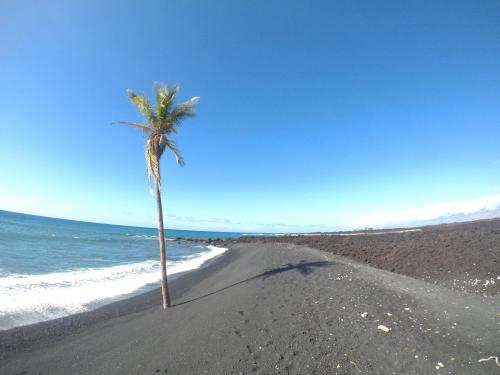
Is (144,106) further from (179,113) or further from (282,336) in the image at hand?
(282,336)

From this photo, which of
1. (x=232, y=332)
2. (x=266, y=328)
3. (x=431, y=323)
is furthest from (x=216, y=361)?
(x=431, y=323)

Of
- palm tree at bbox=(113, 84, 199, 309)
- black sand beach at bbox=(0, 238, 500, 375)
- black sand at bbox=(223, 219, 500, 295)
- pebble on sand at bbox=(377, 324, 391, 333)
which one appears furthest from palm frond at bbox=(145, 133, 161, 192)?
black sand at bbox=(223, 219, 500, 295)

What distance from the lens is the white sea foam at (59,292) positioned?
8773 millimetres

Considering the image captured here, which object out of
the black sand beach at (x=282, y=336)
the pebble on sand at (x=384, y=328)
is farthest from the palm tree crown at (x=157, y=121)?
the pebble on sand at (x=384, y=328)

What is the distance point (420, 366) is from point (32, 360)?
9336 millimetres

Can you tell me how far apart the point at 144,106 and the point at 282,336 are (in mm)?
9531

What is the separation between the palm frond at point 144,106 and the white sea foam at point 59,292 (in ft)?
29.4

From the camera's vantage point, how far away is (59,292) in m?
11.6

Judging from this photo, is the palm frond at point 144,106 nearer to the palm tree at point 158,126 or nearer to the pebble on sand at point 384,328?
the palm tree at point 158,126

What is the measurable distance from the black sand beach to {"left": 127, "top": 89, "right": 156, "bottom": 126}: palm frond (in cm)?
779

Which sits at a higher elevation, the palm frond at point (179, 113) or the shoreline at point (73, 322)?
the palm frond at point (179, 113)

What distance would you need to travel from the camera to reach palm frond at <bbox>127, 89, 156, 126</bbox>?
8844 millimetres

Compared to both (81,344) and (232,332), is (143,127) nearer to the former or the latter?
(81,344)

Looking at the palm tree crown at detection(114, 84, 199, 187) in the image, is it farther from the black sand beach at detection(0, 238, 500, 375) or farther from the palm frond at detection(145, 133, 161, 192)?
the black sand beach at detection(0, 238, 500, 375)
